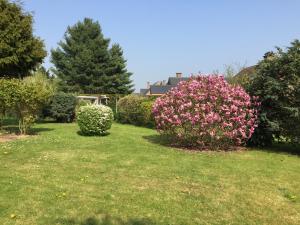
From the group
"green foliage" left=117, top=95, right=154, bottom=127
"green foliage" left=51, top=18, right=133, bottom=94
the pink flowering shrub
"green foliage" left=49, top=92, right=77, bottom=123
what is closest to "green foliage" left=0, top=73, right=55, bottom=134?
the pink flowering shrub

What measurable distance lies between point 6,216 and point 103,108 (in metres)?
9.12

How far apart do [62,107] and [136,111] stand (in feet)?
13.3

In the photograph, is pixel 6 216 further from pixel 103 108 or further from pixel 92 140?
pixel 103 108

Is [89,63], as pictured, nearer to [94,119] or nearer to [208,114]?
[94,119]

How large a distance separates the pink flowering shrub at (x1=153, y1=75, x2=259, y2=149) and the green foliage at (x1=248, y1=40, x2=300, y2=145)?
0.47 meters

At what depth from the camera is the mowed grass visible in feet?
17.3

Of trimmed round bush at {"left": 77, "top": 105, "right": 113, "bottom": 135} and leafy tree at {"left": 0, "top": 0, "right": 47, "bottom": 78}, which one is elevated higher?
leafy tree at {"left": 0, "top": 0, "right": 47, "bottom": 78}

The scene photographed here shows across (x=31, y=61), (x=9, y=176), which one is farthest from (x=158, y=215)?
(x=31, y=61)

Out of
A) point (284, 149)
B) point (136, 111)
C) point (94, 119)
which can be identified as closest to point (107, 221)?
point (284, 149)

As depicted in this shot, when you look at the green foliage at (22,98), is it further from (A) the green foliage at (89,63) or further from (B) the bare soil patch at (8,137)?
(A) the green foliage at (89,63)

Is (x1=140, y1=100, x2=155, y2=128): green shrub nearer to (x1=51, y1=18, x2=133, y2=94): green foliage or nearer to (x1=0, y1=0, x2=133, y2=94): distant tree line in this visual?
(x1=0, y1=0, x2=133, y2=94): distant tree line

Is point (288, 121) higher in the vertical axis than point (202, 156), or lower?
higher

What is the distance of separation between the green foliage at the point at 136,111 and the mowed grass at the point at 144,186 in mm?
9652

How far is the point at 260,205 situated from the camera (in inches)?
233
